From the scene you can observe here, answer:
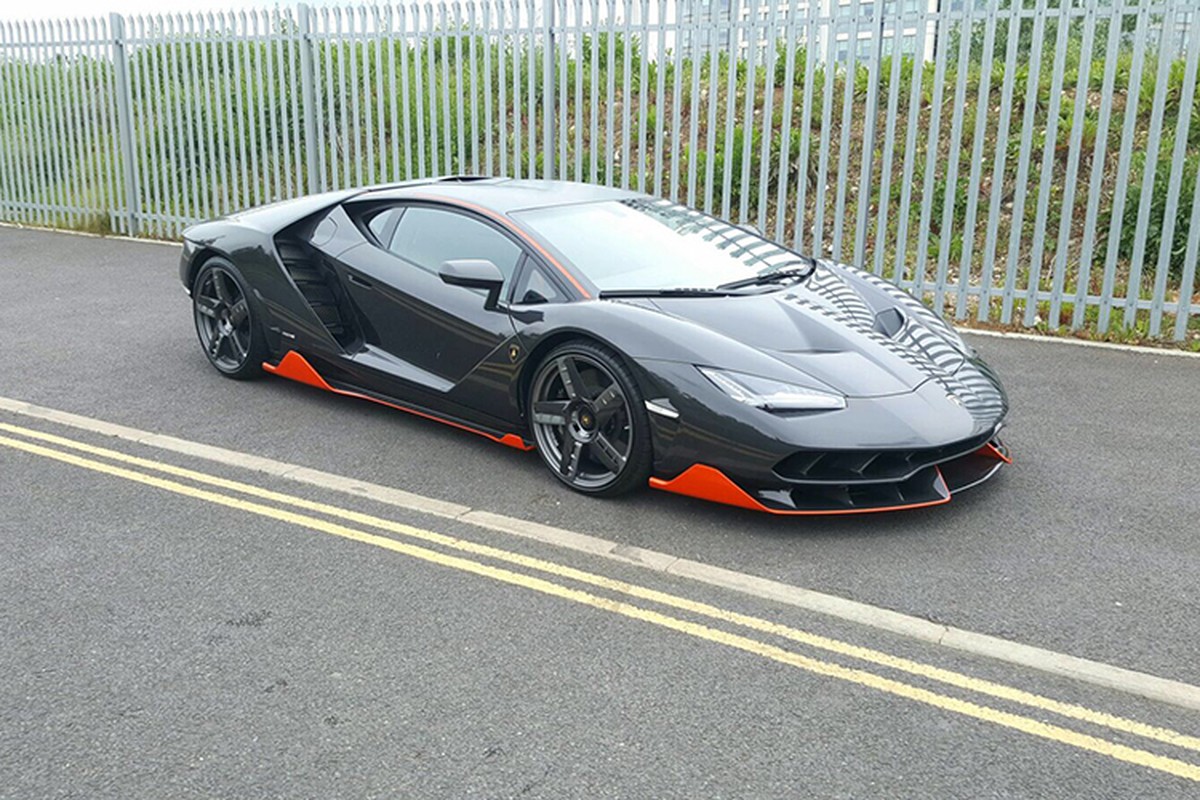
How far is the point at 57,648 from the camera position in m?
3.59

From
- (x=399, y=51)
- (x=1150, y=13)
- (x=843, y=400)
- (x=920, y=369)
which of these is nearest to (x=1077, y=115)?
(x=1150, y=13)

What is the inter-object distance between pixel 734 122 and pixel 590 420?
585 cm

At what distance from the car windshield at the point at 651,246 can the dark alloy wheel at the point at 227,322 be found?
2.12m

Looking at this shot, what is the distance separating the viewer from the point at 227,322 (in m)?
6.81

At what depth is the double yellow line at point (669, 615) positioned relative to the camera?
3.06 meters

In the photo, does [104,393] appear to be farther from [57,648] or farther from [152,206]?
[152,206]

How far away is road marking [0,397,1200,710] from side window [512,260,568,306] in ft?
3.40

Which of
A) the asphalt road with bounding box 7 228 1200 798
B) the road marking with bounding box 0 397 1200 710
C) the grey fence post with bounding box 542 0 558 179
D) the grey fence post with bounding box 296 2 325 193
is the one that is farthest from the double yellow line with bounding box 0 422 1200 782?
the grey fence post with bounding box 296 2 325 193

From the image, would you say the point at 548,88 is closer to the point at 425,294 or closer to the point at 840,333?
the point at 425,294

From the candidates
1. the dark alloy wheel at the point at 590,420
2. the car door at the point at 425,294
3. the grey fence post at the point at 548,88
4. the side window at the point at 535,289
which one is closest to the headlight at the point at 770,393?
the dark alloy wheel at the point at 590,420

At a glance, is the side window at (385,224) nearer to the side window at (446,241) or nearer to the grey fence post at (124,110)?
the side window at (446,241)

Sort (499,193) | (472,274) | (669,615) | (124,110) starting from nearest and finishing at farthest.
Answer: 1. (669,615)
2. (472,274)
3. (499,193)
4. (124,110)

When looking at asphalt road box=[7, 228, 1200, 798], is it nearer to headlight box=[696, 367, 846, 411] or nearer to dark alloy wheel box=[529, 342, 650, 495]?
dark alloy wheel box=[529, 342, 650, 495]

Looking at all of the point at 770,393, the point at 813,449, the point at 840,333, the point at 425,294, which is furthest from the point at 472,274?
the point at 813,449
